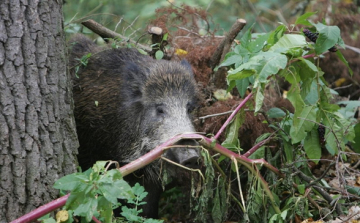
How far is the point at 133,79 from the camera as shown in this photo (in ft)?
15.7

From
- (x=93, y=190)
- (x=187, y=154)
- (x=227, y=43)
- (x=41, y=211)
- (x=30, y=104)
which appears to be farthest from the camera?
(x=227, y=43)

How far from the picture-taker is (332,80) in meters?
6.68

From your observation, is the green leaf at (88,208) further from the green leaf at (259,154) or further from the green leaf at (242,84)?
the green leaf at (259,154)

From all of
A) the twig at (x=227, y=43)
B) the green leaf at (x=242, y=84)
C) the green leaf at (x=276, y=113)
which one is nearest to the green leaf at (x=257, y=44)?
the green leaf at (x=242, y=84)

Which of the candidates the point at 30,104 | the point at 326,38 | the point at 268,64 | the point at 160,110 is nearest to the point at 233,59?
the point at 268,64

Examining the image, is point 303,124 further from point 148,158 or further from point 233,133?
point 148,158

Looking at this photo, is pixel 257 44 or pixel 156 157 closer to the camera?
pixel 156 157

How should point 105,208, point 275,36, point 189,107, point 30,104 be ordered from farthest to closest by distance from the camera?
point 189,107, point 275,36, point 30,104, point 105,208

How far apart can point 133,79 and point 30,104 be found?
1.56m

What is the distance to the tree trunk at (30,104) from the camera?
3244mm

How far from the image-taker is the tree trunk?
10.6 ft

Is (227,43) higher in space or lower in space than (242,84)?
higher

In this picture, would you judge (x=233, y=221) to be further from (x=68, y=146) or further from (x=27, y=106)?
(x=27, y=106)

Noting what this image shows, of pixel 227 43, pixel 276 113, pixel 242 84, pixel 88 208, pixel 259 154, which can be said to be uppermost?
pixel 227 43
